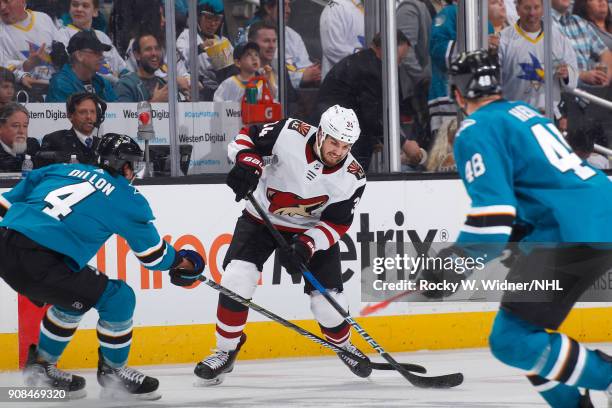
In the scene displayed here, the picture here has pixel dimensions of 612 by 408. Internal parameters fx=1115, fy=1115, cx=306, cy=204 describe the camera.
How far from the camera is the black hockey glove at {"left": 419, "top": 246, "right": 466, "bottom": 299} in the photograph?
2918 mm

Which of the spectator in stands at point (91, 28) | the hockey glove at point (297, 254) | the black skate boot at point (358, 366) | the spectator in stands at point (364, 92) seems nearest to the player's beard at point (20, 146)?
the spectator in stands at point (91, 28)

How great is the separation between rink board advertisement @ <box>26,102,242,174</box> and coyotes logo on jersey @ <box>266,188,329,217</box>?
3.02 feet

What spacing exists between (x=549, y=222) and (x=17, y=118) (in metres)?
2.92

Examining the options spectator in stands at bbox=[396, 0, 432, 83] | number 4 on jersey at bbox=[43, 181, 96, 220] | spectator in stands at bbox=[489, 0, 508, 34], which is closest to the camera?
number 4 on jersey at bbox=[43, 181, 96, 220]

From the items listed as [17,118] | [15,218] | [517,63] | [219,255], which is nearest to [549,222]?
[15,218]

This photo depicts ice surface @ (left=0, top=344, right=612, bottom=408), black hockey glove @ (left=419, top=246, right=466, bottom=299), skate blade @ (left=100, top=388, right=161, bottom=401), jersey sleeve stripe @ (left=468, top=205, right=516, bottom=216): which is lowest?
ice surface @ (left=0, top=344, right=612, bottom=408)

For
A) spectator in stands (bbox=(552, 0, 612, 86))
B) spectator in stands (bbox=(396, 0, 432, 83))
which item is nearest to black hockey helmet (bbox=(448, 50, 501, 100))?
spectator in stands (bbox=(396, 0, 432, 83))

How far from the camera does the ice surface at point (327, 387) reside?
404cm

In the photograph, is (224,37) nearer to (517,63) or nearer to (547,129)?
(517,63)

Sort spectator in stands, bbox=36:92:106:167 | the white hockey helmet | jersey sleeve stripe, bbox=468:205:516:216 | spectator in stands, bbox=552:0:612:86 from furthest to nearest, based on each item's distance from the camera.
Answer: spectator in stands, bbox=552:0:612:86, spectator in stands, bbox=36:92:106:167, the white hockey helmet, jersey sleeve stripe, bbox=468:205:516:216

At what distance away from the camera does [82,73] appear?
5227 millimetres

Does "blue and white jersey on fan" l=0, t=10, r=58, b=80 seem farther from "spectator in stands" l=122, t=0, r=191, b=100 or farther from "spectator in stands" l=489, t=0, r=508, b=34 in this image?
"spectator in stands" l=489, t=0, r=508, b=34

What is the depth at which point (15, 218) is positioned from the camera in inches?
152

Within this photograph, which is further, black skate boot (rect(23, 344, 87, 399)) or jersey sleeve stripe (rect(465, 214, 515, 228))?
black skate boot (rect(23, 344, 87, 399))
